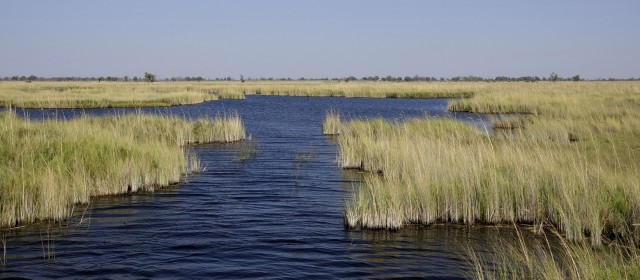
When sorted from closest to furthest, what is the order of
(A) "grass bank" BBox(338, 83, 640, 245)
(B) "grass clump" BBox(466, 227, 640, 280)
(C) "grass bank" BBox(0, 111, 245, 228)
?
(B) "grass clump" BBox(466, 227, 640, 280), (A) "grass bank" BBox(338, 83, 640, 245), (C) "grass bank" BBox(0, 111, 245, 228)

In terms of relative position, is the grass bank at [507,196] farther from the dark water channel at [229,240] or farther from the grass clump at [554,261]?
the grass clump at [554,261]

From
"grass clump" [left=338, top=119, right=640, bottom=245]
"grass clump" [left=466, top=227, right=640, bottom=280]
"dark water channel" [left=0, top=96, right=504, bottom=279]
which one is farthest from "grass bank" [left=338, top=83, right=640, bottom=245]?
"grass clump" [left=466, top=227, right=640, bottom=280]

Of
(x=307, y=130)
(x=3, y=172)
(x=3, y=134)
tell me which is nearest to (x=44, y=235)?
(x=3, y=172)

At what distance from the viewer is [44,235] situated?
362 inches

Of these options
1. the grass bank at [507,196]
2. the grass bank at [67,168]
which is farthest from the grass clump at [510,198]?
the grass bank at [67,168]

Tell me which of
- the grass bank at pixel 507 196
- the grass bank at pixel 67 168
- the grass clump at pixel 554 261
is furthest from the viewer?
the grass bank at pixel 67 168

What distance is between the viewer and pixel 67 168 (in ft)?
38.0

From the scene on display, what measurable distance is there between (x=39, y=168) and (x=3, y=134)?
3.66 metres

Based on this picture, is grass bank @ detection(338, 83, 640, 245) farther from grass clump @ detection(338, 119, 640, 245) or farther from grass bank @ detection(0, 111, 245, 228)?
grass bank @ detection(0, 111, 245, 228)

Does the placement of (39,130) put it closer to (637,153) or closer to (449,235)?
(449,235)

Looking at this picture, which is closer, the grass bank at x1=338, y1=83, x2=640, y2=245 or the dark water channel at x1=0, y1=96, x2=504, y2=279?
the dark water channel at x1=0, y1=96, x2=504, y2=279

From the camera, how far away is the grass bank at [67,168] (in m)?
9.70

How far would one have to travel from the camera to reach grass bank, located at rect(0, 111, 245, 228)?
31.8ft

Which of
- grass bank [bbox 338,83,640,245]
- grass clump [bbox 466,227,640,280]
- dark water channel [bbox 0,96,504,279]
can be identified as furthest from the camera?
grass bank [bbox 338,83,640,245]
